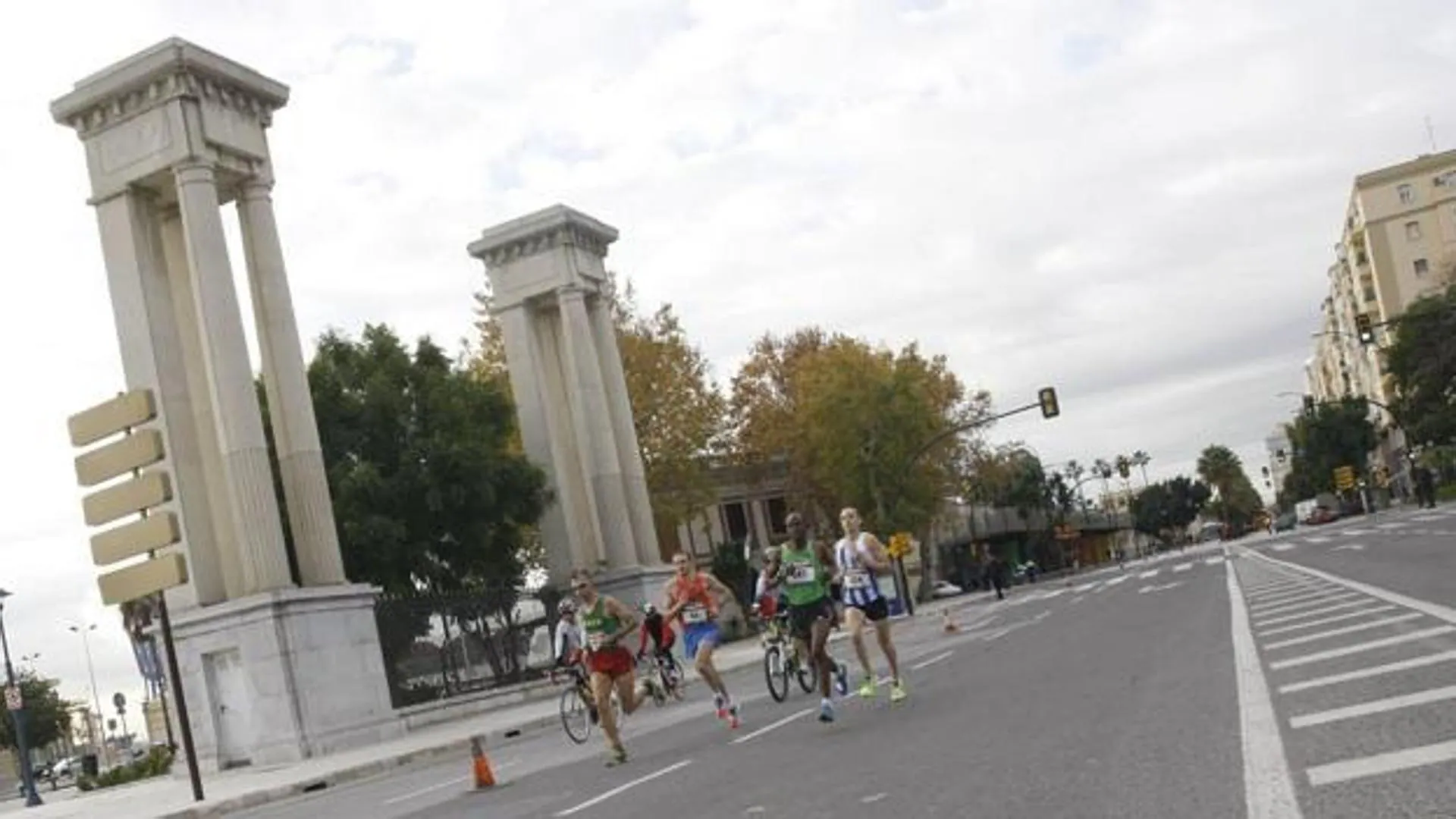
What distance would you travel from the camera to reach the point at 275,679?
2645cm

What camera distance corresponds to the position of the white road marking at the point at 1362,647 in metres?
12.6

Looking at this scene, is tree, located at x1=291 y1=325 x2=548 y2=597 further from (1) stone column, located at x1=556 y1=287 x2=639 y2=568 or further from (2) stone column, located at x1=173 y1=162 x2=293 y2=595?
(2) stone column, located at x1=173 y1=162 x2=293 y2=595

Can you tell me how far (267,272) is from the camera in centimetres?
3012

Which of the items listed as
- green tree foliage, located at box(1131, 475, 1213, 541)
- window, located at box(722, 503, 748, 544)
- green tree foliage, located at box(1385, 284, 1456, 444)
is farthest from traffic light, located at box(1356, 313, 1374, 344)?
green tree foliage, located at box(1131, 475, 1213, 541)

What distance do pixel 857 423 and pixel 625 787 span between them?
159 feet

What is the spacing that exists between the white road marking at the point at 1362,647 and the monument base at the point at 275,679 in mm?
18007

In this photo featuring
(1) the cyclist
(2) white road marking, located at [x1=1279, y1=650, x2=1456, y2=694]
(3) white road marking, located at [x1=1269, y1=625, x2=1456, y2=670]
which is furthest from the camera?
(1) the cyclist

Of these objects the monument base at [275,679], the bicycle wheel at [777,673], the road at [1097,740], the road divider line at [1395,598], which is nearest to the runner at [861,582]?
the road at [1097,740]

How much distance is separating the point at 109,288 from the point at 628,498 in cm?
1829

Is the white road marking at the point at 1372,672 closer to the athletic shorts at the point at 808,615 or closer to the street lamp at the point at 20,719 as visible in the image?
the athletic shorts at the point at 808,615

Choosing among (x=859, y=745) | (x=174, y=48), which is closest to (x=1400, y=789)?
(x=859, y=745)

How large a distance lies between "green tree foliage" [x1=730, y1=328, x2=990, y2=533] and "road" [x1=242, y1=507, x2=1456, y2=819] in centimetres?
3700

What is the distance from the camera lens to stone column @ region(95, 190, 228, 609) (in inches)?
1120

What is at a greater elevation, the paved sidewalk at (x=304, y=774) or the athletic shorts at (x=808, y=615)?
the athletic shorts at (x=808, y=615)
